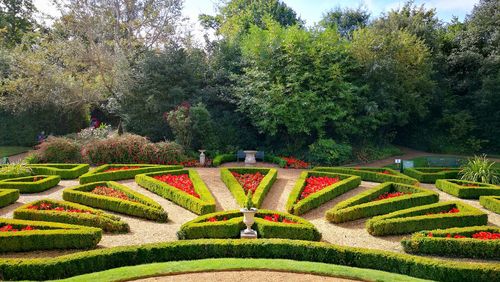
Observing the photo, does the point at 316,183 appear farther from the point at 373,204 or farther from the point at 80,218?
the point at 80,218

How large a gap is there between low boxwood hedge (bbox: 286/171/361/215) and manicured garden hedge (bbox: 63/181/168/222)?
15.1ft

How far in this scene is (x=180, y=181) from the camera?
18.1m

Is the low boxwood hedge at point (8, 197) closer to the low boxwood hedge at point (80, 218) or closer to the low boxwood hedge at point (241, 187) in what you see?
the low boxwood hedge at point (80, 218)

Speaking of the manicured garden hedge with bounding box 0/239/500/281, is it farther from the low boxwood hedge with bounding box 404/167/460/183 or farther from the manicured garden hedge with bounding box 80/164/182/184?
the low boxwood hedge with bounding box 404/167/460/183

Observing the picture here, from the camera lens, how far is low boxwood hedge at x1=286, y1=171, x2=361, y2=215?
14.5m

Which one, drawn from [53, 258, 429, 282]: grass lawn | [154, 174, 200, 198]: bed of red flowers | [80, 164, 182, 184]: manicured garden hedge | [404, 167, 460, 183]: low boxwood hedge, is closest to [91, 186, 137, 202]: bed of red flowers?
[80, 164, 182, 184]: manicured garden hedge

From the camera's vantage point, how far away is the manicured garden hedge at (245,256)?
9.07 meters

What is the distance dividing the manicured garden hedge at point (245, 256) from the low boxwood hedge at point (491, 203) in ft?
22.9

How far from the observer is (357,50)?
28219 millimetres

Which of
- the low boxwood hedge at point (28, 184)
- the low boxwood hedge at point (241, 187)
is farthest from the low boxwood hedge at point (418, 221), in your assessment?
the low boxwood hedge at point (28, 184)

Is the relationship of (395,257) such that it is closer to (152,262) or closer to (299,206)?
(299,206)

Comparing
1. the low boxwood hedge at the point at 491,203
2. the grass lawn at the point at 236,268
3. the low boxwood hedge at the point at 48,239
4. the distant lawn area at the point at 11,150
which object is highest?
the distant lawn area at the point at 11,150

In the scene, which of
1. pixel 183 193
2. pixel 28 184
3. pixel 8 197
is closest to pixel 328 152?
pixel 183 193

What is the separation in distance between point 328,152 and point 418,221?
13.3m
